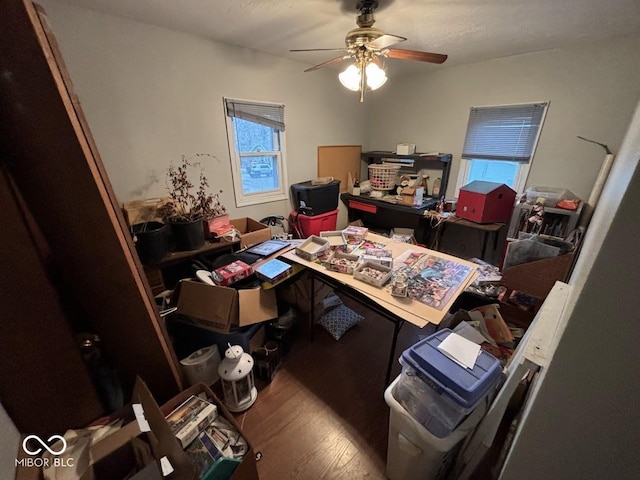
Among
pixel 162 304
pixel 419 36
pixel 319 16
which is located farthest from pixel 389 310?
pixel 419 36

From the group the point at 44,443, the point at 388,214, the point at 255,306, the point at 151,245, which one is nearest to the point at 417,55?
the point at 255,306

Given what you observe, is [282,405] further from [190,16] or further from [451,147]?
[451,147]

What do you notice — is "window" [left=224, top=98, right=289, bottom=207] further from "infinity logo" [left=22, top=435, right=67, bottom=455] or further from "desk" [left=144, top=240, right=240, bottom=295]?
"infinity logo" [left=22, top=435, right=67, bottom=455]

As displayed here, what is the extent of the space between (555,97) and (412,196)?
60.0 inches

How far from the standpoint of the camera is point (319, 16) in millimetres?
1718

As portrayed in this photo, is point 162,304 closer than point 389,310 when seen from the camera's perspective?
No

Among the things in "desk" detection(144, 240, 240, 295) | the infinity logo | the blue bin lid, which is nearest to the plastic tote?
the blue bin lid

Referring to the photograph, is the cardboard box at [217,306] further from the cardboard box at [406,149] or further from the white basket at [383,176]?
the cardboard box at [406,149]

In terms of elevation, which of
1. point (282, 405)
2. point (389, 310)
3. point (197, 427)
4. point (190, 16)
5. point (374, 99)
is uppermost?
point (190, 16)

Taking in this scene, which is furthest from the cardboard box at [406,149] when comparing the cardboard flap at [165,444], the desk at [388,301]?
the cardboard flap at [165,444]

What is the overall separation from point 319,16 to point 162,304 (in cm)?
234

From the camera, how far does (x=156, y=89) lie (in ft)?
6.63

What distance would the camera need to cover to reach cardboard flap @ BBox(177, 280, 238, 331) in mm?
1537

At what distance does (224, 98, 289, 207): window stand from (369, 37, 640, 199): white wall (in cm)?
158
